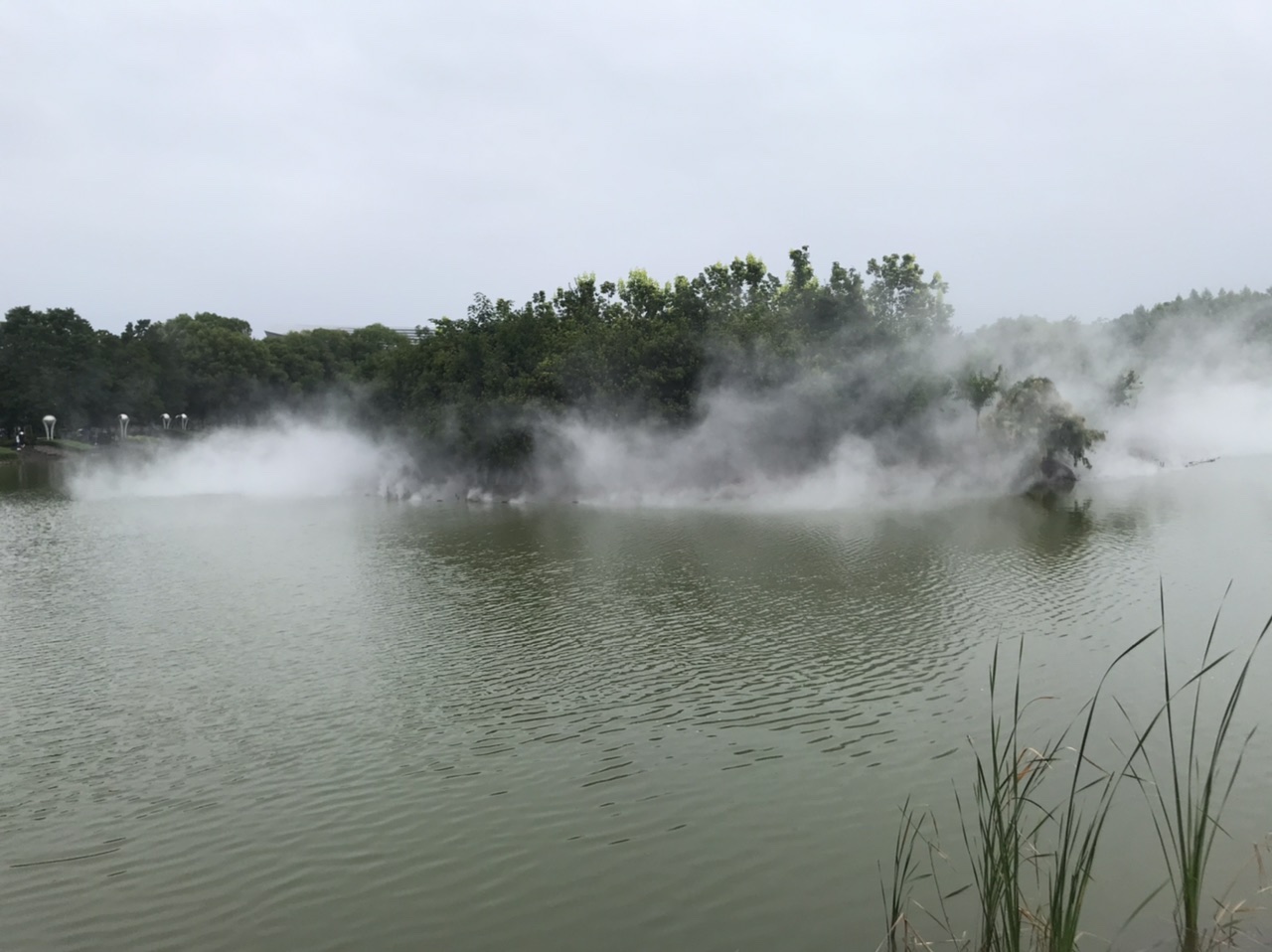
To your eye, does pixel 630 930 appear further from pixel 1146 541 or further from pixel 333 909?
pixel 1146 541

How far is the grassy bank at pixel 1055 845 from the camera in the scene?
15.6ft

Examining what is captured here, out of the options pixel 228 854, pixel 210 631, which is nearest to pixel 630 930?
pixel 228 854

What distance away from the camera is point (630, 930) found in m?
6.36

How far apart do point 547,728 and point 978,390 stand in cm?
2424

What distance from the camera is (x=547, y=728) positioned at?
32.3 ft

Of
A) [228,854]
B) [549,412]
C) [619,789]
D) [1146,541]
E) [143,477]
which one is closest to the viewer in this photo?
[228,854]

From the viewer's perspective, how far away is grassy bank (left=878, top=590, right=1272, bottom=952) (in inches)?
188

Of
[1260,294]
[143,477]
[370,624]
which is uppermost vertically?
[1260,294]

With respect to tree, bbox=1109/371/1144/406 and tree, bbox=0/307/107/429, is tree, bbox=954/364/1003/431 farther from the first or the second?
tree, bbox=0/307/107/429

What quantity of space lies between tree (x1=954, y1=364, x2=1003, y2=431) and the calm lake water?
11.0 m

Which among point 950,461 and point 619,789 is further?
point 950,461

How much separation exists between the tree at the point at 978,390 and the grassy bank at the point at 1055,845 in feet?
71.8

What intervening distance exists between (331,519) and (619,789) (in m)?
20.9

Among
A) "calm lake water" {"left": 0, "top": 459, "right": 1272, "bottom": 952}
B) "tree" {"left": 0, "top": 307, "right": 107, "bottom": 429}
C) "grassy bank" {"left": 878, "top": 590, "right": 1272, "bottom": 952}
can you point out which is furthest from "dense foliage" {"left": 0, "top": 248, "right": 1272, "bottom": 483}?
"tree" {"left": 0, "top": 307, "right": 107, "bottom": 429}
